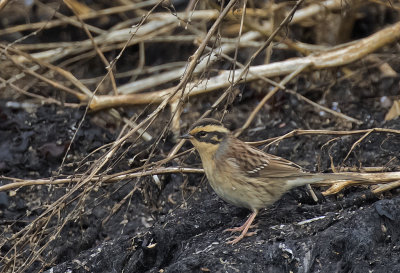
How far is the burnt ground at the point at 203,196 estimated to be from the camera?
14.1ft

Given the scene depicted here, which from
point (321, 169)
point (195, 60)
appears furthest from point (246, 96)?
point (195, 60)

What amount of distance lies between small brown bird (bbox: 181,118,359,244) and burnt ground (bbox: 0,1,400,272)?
19 cm

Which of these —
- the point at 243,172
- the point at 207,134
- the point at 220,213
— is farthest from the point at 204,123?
the point at 220,213

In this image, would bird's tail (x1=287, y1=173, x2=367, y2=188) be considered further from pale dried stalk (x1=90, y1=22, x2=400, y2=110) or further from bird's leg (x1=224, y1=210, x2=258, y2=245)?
pale dried stalk (x1=90, y1=22, x2=400, y2=110)

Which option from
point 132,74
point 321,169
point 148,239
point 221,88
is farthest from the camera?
point 132,74

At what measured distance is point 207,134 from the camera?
5.07m

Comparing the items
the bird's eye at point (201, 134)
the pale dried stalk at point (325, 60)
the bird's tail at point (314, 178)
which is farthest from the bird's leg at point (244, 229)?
the pale dried stalk at point (325, 60)

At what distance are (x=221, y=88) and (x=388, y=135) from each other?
1780mm

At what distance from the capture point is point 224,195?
481 cm

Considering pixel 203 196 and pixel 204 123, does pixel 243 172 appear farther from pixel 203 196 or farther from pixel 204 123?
pixel 203 196

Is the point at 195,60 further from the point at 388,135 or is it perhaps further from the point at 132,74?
the point at 132,74

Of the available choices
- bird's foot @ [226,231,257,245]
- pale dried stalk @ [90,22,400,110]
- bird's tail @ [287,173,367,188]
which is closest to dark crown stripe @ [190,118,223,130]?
bird's tail @ [287,173,367,188]

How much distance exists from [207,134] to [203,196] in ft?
4.24

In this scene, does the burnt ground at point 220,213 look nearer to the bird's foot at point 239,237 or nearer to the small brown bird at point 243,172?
the bird's foot at point 239,237
